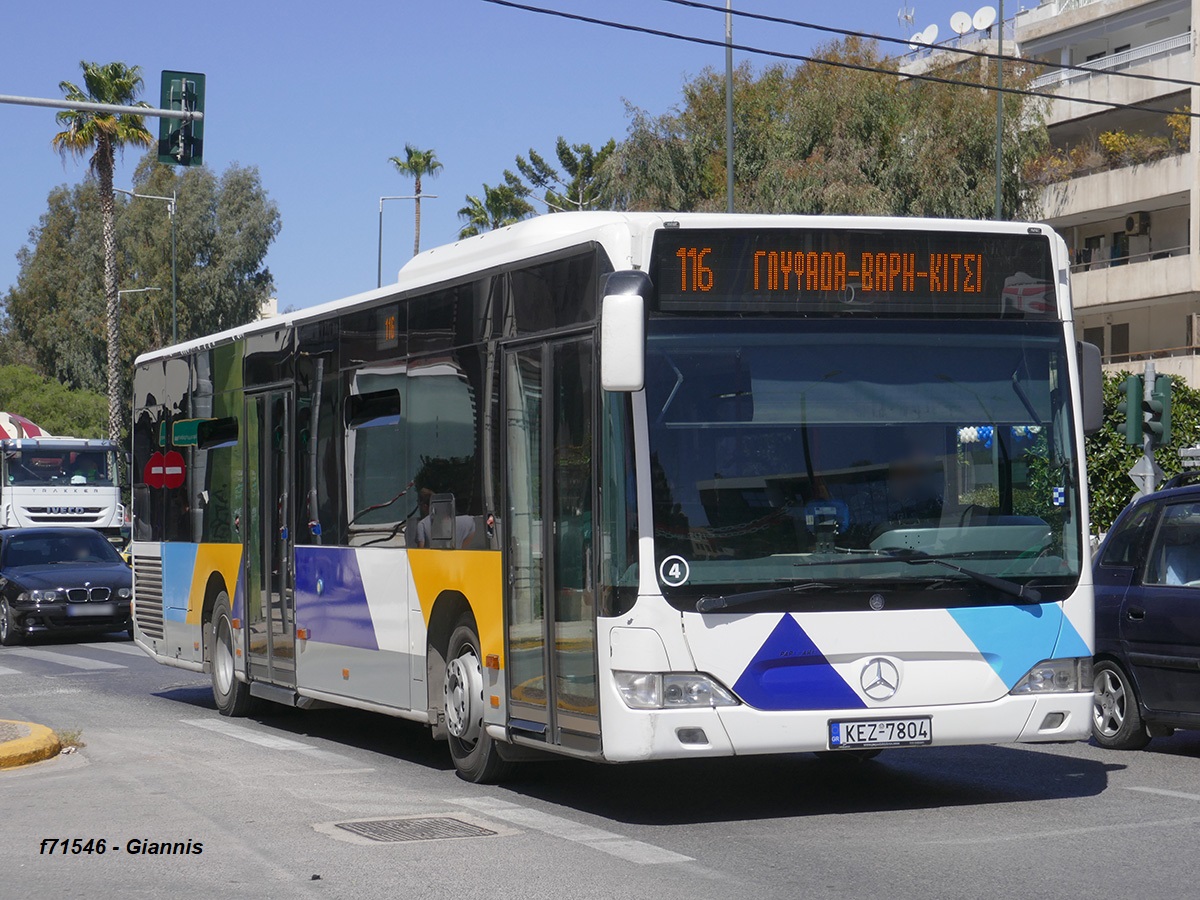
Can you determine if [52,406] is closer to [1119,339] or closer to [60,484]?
[60,484]

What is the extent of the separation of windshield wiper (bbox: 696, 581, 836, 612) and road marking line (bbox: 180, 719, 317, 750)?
513 centimetres

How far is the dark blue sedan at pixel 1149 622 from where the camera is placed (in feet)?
37.7

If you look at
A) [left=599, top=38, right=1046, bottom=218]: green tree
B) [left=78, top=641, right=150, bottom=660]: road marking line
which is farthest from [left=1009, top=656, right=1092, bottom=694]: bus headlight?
[left=599, top=38, right=1046, bottom=218]: green tree

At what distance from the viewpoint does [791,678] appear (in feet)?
28.7

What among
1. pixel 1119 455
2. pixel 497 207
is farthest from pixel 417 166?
pixel 1119 455

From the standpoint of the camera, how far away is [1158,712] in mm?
11727

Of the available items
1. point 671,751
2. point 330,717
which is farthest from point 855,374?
point 330,717

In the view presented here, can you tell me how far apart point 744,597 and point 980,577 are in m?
1.29

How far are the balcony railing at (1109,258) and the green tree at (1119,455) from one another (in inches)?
547

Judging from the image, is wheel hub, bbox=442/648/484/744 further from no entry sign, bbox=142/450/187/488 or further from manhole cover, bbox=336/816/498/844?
no entry sign, bbox=142/450/187/488

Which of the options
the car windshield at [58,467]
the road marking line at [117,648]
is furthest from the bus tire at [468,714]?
the car windshield at [58,467]

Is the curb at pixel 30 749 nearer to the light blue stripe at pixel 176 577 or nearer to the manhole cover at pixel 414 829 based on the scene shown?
the manhole cover at pixel 414 829

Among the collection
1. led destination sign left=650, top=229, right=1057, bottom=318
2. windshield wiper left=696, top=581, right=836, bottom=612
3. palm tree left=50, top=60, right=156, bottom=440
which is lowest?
windshield wiper left=696, top=581, right=836, bottom=612

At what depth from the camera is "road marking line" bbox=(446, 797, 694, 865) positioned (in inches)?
317
